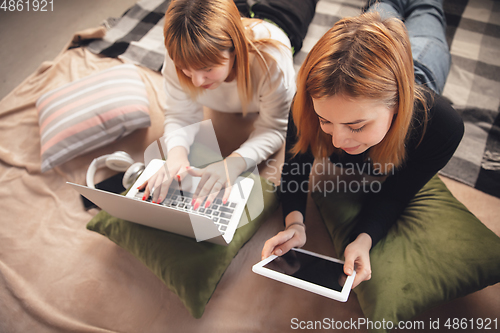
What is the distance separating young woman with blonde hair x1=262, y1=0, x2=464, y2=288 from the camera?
20.0 inches

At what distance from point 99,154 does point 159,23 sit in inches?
30.7

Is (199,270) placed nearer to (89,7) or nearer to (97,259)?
(97,259)

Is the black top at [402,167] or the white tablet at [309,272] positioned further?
the black top at [402,167]

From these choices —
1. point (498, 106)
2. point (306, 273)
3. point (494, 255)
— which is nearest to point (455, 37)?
point (498, 106)

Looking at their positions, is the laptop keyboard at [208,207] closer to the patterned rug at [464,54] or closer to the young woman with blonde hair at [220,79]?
Result: the young woman with blonde hair at [220,79]

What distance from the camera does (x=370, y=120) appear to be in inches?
21.0

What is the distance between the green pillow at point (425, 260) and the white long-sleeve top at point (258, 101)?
0.36 m

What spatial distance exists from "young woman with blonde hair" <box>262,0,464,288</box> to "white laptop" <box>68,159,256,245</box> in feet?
0.40

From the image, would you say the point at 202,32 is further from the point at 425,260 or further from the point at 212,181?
the point at 425,260

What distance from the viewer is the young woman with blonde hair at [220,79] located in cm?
68

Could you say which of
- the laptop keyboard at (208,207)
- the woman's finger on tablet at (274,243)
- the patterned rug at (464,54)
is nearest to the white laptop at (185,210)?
the laptop keyboard at (208,207)

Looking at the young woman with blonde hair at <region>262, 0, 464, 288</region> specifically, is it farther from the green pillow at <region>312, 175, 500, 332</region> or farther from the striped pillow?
the striped pillow

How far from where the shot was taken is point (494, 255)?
2.23ft

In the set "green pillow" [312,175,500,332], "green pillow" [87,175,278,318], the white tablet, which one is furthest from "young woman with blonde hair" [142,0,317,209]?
"green pillow" [312,175,500,332]
